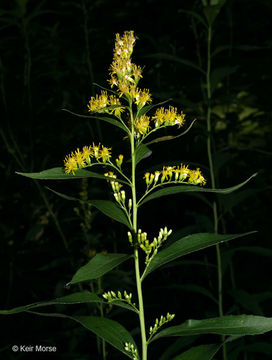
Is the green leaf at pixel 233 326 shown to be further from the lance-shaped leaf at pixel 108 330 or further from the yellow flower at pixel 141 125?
the yellow flower at pixel 141 125

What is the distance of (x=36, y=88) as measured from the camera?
12.1 ft

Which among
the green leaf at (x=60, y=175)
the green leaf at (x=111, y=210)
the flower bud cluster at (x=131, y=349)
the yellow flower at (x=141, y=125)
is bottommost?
the flower bud cluster at (x=131, y=349)

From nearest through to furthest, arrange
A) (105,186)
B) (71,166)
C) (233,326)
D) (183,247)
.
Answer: (233,326) → (183,247) → (71,166) → (105,186)

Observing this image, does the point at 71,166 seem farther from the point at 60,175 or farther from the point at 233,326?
the point at 233,326

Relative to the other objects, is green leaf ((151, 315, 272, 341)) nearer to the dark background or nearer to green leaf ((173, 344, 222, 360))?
→ green leaf ((173, 344, 222, 360))

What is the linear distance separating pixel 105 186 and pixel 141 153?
1.95m

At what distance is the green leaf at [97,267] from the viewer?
1.04m

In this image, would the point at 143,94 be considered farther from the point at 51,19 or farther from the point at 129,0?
the point at 51,19

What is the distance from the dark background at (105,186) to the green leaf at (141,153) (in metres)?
0.89

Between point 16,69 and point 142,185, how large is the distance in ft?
6.10

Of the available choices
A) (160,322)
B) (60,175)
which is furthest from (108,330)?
(60,175)

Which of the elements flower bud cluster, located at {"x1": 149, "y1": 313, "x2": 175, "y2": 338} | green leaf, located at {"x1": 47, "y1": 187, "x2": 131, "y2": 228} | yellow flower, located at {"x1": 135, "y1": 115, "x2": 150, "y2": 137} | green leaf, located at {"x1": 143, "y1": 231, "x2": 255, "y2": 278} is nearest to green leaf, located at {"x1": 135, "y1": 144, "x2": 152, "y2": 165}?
yellow flower, located at {"x1": 135, "y1": 115, "x2": 150, "y2": 137}

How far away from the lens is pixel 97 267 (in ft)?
3.54

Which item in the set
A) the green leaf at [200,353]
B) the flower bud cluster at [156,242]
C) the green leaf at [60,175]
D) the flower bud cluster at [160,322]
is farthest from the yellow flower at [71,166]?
the green leaf at [200,353]
